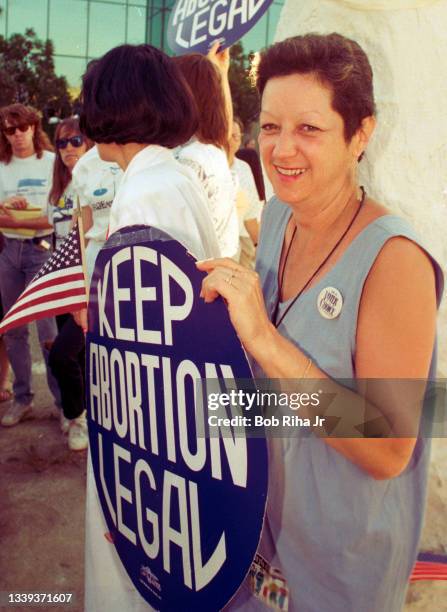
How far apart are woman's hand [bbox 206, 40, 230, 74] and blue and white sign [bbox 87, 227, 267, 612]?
3.68 ft

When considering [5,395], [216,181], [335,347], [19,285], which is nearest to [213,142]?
[216,181]

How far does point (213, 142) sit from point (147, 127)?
762mm

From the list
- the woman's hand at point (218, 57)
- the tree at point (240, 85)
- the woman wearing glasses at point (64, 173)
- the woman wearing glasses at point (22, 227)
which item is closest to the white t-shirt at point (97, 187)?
the woman wearing glasses at point (64, 173)

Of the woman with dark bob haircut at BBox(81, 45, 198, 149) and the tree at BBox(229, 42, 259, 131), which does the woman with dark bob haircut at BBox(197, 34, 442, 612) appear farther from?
the tree at BBox(229, 42, 259, 131)

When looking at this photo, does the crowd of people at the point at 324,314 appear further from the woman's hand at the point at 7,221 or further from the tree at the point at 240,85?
the tree at the point at 240,85

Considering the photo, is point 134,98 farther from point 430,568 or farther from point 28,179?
point 28,179

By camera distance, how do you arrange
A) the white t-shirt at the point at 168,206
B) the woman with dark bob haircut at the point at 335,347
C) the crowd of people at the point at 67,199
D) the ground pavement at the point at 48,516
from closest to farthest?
the woman with dark bob haircut at the point at 335,347 → the white t-shirt at the point at 168,206 → the ground pavement at the point at 48,516 → the crowd of people at the point at 67,199

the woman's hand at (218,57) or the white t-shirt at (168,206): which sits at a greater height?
the woman's hand at (218,57)

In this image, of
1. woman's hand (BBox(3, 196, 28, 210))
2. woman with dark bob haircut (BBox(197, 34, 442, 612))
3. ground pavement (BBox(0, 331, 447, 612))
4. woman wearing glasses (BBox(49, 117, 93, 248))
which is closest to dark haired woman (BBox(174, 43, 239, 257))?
woman with dark bob haircut (BBox(197, 34, 442, 612))

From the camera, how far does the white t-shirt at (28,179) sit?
430 cm

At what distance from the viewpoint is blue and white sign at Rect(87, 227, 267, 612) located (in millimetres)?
1182

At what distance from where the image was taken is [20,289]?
4.20 meters

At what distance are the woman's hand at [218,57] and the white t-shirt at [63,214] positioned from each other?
1562 mm

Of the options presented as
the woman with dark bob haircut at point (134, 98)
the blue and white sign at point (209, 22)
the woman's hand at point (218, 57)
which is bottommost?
the woman with dark bob haircut at point (134, 98)
